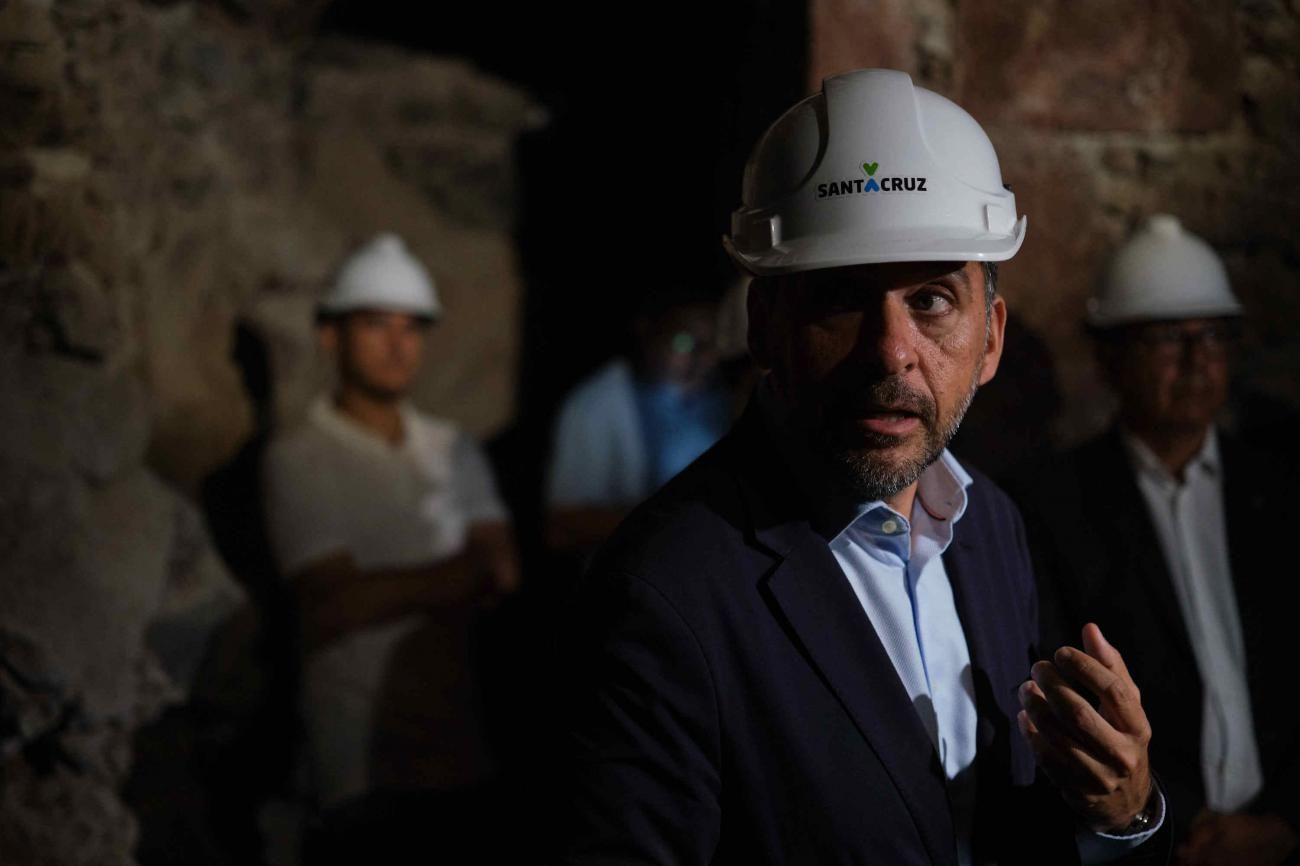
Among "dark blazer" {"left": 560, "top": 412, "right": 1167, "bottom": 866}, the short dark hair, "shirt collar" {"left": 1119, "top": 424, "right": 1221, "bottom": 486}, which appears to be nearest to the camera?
"dark blazer" {"left": 560, "top": 412, "right": 1167, "bottom": 866}

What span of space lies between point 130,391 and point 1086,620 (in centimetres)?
258

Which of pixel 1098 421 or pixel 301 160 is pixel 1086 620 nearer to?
pixel 1098 421

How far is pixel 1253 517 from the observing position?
8.51 ft

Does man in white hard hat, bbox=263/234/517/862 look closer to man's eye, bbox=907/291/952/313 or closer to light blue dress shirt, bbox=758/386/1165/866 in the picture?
light blue dress shirt, bbox=758/386/1165/866

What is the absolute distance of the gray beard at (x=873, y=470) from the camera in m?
1.58

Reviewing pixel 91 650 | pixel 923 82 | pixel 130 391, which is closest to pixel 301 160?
pixel 130 391

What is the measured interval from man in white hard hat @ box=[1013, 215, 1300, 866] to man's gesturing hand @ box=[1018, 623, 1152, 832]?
0.75 meters

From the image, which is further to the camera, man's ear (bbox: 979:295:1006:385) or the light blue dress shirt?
man's ear (bbox: 979:295:1006:385)

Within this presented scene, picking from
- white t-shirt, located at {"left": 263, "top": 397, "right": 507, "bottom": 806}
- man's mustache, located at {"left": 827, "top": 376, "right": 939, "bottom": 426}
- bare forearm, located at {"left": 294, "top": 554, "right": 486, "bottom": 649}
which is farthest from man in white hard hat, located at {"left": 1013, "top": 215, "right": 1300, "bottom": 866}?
white t-shirt, located at {"left": 263, "top": 397, "right": 507, "bottom": 806}

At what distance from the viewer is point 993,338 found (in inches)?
69.9

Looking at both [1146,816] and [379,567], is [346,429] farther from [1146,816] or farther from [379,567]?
[1146,816]

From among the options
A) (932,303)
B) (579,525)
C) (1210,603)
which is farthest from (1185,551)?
(579,525)

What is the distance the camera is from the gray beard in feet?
5.19

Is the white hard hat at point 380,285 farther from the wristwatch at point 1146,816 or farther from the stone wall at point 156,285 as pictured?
the wristwatch at point 1146,816
